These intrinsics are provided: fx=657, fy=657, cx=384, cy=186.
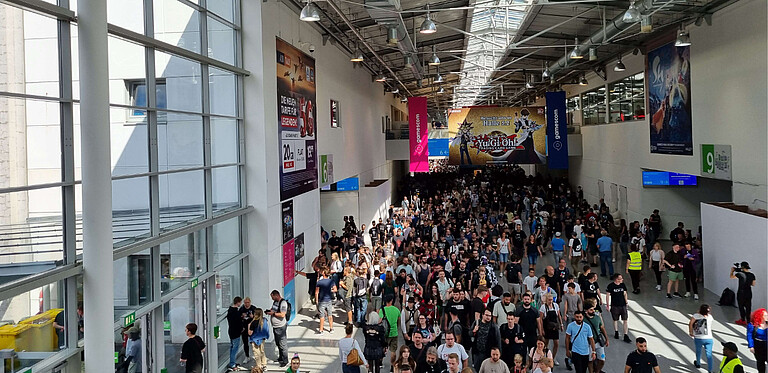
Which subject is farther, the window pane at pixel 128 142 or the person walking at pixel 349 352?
the person walking at pixel 349 352

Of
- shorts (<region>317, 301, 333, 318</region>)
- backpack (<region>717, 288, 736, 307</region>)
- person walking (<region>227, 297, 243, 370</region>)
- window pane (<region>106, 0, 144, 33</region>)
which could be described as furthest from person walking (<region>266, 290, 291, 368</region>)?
backpack (<region>717, 288, 736, 307</region>)

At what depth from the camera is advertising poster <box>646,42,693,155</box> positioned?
57.0 feet

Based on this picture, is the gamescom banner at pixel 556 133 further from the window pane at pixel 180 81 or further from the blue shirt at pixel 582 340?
the window pane at pixel 180 81

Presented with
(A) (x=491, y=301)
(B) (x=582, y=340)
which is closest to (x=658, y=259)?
(A) (x=491, y=301)

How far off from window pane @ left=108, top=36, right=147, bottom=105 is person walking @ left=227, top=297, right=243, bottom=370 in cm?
357

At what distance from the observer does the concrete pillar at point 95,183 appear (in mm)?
6102

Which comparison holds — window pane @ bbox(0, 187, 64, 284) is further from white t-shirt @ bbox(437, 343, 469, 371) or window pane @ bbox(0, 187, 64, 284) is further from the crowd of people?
white t-shirt @ bbox(437, 343, 469, 371)

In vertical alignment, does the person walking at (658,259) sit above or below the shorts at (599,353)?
above

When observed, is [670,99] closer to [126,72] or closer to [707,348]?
→ [707,348]

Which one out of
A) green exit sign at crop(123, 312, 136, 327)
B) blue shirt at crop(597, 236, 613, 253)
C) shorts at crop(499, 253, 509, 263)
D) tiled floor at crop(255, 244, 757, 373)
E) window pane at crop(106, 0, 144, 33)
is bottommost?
tiled floor at crop(255, 244, 757, 373)

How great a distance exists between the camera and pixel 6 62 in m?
5.59

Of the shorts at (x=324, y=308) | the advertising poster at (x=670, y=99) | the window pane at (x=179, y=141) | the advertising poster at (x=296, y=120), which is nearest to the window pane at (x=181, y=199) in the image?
the window pane at (x=179, y=141)

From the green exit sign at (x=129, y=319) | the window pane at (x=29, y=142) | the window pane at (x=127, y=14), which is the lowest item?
the green exit sign at (x=129, y=319)

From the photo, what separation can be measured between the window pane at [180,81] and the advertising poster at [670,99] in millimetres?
13050
